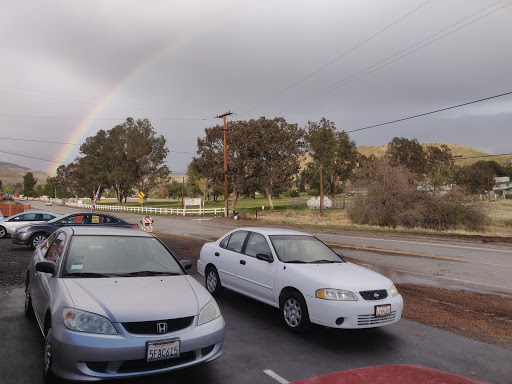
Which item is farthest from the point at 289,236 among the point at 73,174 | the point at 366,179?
the point at 73,174

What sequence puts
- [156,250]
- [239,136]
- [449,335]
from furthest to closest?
[239,136]
[449,335]
[156,250]

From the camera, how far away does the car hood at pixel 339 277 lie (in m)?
5.42

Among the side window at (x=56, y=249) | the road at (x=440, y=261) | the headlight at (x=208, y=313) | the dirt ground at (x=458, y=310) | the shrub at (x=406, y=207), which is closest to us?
the headlight at (x=208, y=313)

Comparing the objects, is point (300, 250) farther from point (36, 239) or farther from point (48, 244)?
point (36, 239)

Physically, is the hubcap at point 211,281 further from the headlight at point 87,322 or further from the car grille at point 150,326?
the headlight at point 87,322

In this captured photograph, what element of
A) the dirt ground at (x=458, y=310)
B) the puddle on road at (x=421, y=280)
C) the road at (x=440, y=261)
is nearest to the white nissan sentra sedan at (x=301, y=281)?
the dirt ground at (x=458, y=310)

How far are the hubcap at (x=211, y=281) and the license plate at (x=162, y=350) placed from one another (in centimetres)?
416

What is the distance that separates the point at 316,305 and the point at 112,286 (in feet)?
9.01

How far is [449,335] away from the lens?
18.9 feet

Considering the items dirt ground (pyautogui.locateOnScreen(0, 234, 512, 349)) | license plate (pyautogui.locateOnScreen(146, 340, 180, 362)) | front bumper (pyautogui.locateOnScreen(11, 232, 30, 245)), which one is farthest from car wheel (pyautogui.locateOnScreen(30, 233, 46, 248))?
license plate (pyautogui.locateOnScreen(146, 340, 180, 362))

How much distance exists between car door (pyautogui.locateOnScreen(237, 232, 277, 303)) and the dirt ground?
2.57 meters

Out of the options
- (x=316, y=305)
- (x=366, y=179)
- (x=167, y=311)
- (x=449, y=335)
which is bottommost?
(x=449, y=335)

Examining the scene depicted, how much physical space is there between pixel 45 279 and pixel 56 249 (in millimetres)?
552

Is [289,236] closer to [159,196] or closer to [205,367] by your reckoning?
[205,367]
